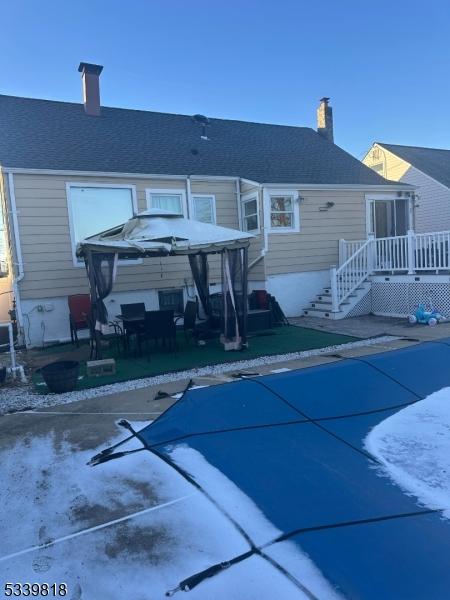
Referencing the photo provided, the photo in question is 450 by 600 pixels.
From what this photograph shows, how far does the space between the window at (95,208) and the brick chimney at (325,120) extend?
828cm

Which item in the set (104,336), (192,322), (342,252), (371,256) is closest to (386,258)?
(371,256)

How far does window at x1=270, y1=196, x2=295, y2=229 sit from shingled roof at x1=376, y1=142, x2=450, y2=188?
9.83m

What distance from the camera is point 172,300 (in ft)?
33.7

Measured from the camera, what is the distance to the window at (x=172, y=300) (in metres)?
10.1

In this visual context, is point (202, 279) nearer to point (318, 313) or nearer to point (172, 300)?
point (172, 300)

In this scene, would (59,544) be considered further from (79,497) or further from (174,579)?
(174,579)

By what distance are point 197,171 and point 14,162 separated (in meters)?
4.18

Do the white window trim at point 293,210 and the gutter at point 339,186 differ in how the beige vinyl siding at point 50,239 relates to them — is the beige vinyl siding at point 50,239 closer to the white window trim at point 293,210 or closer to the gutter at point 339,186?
the white window trim at point 293,210

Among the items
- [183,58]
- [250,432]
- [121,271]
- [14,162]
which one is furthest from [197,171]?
[250,432]

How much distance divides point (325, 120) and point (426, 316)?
8928mm

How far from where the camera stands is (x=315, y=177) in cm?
1142

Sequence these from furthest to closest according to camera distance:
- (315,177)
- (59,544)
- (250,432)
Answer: (315,177)
(250,432)
(59,544)

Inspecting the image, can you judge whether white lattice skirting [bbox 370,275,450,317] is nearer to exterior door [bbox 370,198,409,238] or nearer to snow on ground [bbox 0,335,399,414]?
exterior door [bbox 370,198,409,238]

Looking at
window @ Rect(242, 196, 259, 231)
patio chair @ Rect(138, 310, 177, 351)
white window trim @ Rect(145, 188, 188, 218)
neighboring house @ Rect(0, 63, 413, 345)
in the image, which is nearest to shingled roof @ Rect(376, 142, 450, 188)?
neighboring house @ Rect(0, 63, 413, 345)
